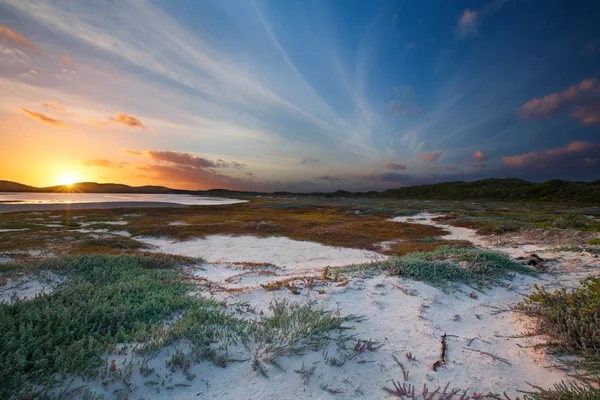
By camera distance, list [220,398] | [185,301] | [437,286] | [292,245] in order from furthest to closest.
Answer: [292,245] → [437,286] → [185,301] → [220,398]

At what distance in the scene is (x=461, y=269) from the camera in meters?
9.73

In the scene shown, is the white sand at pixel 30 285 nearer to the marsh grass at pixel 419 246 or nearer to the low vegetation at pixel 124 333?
the low vegetation at pixel 124 333

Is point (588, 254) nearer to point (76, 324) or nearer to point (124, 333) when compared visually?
point (124, 333)

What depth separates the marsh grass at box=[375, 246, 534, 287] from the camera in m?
9.05

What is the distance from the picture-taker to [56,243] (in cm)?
1994

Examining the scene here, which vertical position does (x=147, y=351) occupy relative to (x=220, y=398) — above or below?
above

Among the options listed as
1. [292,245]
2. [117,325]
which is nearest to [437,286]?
[117,325]

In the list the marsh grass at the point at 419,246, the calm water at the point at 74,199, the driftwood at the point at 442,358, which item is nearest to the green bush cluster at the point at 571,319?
the driftwood at the point at 442,358

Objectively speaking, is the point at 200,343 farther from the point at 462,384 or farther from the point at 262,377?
the point at 462,384

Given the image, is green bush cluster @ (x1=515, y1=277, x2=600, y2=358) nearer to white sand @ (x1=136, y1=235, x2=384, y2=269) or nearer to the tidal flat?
the tidal flat

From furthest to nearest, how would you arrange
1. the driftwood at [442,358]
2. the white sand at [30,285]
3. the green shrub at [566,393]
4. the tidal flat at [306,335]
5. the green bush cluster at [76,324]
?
1. the white sand at [30,285]
2. the driftwood at [442,358]
3. the tidal flat at [306,335]
4. the green bush cluster at [76,324]
5. the green shrub at [566,393]

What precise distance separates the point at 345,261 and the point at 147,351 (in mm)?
13932

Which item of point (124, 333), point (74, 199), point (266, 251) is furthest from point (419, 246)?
point (74, 199)

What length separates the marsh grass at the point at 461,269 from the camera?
9047 millimetres
